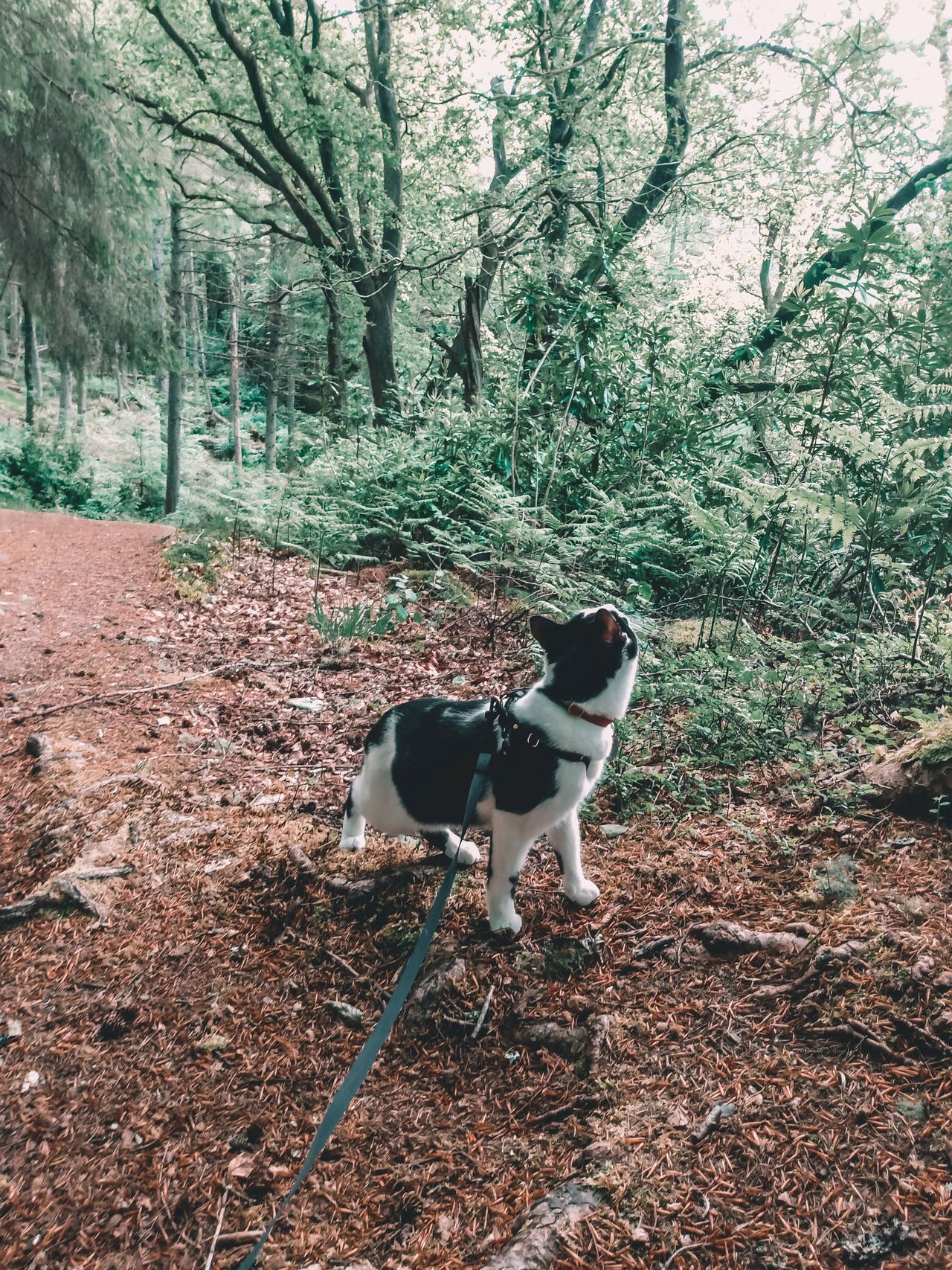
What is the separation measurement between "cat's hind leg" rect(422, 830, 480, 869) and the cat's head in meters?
0.89

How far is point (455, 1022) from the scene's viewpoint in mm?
2180

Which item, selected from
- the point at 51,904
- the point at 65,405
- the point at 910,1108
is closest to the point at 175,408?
the point at 65,405

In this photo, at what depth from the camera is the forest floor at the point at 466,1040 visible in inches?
62.1

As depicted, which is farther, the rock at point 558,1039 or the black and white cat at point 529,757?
the black and white cat at point 529,757

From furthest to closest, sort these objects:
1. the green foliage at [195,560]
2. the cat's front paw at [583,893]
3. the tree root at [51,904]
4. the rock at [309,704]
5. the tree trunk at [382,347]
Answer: the tree trunk at [382,347] → the green foliage at [195,560] → the rock at [309,704] → the tree root at [51,904] → the cat's front paw at [583,893]

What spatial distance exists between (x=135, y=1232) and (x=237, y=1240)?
0.27 meters

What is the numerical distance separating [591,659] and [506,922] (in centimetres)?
102

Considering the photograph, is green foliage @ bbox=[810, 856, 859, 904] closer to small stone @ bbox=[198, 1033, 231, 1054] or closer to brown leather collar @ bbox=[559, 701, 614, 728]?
brown leather collar @ bbox=[559, 701, 614, 728]

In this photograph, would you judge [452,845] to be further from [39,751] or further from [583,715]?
[39,751]

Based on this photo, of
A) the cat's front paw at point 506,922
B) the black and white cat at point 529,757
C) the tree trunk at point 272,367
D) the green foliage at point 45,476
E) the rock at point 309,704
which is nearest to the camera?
the black and white cat at point 529,757

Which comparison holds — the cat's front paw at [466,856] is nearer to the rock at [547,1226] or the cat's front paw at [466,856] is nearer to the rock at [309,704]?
the rock at [547,1226]

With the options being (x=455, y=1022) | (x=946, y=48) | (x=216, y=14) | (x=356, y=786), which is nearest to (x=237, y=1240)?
(x=455, y=1022)

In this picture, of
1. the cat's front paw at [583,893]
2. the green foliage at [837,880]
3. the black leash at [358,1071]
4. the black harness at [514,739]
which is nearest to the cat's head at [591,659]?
the black harness at [514,739]

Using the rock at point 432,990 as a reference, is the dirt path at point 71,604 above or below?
below
